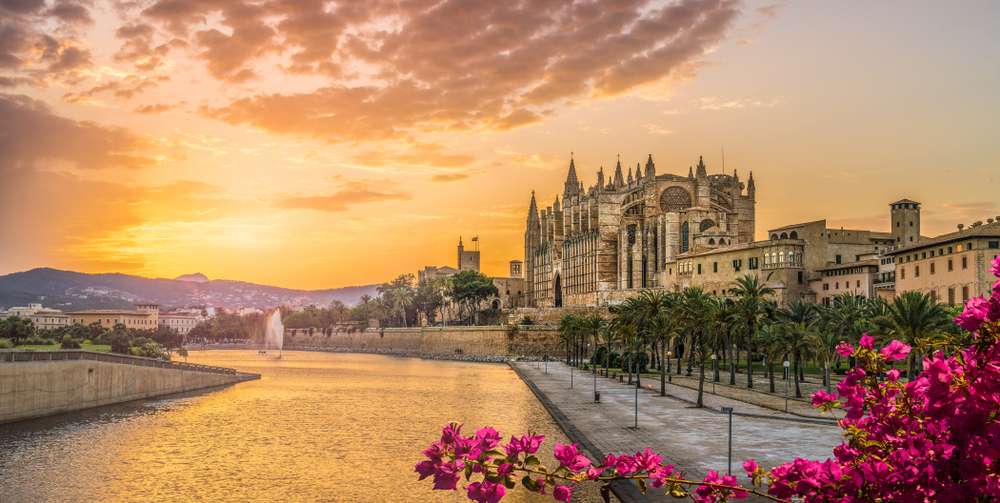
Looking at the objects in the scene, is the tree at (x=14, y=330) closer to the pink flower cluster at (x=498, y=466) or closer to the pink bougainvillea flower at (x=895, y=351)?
the pink flower cluster at (x=498, y=466)

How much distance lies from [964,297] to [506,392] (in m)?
34.2

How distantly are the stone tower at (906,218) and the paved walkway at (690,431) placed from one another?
6844 centimetres

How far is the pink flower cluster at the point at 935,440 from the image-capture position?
4.97m

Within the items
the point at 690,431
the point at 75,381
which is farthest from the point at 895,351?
the point at 75,381

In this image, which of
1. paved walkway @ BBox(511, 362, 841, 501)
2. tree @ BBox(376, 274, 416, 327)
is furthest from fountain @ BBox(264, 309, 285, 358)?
paved walkway @ BBox(511, 362, 841, 501)

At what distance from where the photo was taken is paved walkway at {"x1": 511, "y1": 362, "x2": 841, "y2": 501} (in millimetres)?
27953

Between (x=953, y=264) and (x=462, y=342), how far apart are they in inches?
2765

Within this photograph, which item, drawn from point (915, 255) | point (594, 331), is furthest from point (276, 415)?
point (915, 255)

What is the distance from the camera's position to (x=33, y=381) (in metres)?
44.1

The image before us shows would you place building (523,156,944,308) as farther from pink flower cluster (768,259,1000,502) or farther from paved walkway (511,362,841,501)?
pink flower cluster (768,259,1000,502)

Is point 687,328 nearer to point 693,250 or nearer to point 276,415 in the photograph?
point 276,415

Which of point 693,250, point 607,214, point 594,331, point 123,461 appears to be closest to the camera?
point 123,461

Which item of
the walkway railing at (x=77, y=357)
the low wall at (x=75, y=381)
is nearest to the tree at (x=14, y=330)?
the walkway railing at (x=77, y=357)

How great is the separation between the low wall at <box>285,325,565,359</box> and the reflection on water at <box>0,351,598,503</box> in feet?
156
